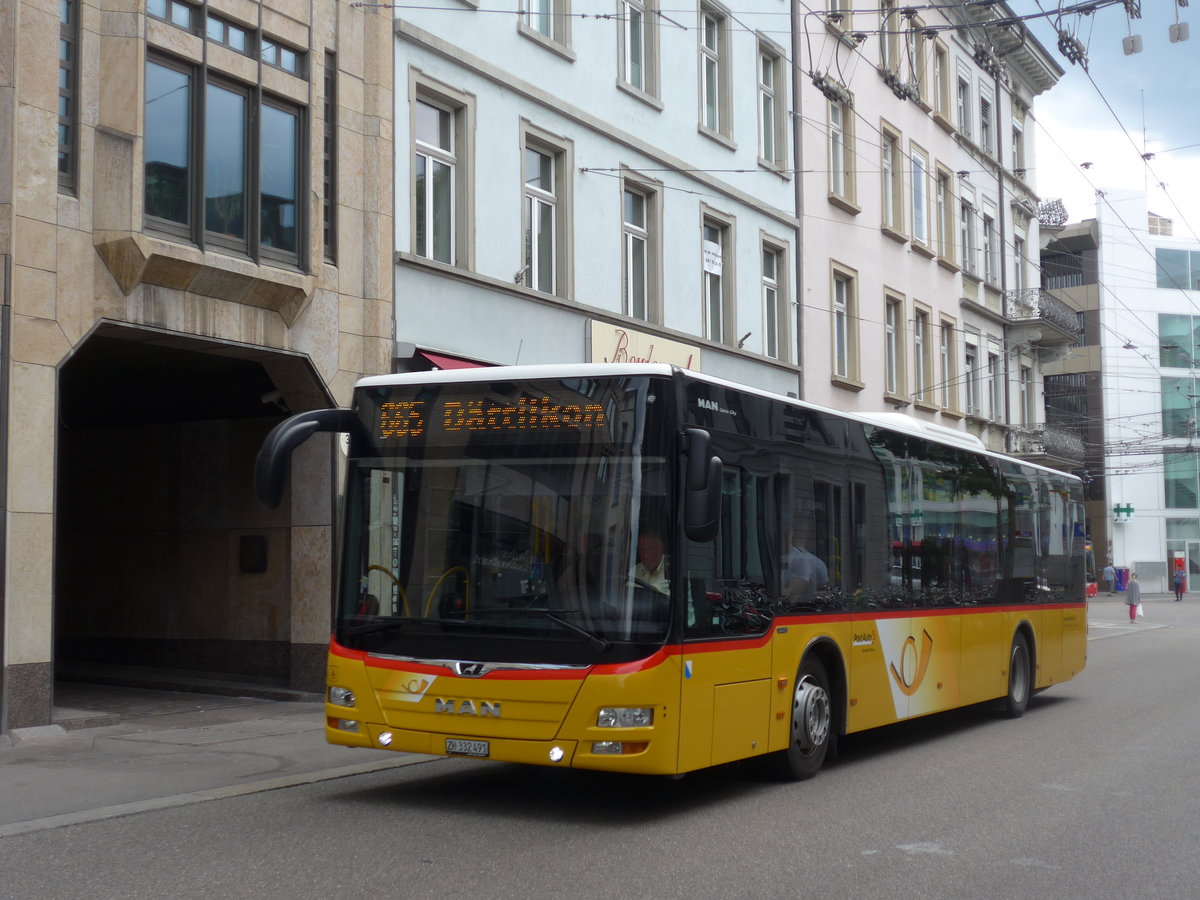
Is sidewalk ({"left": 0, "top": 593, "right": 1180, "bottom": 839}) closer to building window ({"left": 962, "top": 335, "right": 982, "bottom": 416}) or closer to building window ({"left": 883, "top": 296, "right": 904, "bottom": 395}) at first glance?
building window ({"left": 883, "top": 296, "right": 904, "bottom": 395})

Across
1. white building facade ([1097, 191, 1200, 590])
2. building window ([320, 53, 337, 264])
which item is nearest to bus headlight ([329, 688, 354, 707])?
building window ([320, 53, 337, 264])

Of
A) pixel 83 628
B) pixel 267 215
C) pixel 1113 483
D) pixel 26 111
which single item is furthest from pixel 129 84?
pixel 1113 483

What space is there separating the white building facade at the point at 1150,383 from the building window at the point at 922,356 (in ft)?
125

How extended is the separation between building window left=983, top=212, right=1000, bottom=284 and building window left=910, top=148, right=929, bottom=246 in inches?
184

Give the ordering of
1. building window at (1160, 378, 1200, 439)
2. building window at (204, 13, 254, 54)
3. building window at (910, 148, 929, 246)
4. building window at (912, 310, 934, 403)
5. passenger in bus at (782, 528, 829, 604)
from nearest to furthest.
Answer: passenger in bus at (782, 528, 829, 604) → building window at (204, 13, 254, 54) → building window at (912, 310, 934, 403) → building window at (910, 148, 929, 246) → building window at (1160, 378, 1200, 439)

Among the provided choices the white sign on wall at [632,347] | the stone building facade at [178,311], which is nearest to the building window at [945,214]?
the white sign on wall at [632,347]

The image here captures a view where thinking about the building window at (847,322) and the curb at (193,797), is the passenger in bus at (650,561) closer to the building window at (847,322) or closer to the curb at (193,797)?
the curb at (193,797)

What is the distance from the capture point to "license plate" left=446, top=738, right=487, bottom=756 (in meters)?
8.25

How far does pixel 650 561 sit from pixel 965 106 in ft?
99.6

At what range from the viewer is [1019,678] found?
14.7 meters

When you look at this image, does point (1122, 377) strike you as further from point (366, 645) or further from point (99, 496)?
point (366, 645)

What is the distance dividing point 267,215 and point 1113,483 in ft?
197

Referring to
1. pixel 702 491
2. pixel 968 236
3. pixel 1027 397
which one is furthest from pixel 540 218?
pixel 1027 397

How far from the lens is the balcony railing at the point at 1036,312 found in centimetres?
3750
